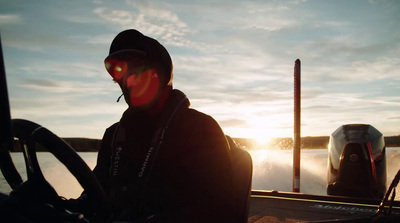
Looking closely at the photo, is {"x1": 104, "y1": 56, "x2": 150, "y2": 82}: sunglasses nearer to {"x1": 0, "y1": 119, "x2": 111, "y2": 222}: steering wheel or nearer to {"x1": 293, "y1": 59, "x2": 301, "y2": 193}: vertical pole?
{"x1": 0, "y1": 119, "x2": 111, "y2": 222}: steering wheel

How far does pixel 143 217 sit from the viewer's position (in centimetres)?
197

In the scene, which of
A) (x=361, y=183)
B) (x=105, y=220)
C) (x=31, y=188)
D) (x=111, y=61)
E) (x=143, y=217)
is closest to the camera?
(x=31, y=188)

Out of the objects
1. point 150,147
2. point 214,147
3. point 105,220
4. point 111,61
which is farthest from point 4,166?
point 214,147

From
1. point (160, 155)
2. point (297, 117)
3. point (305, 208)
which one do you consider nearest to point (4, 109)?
point (160, 155)

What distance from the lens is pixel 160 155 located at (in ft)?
6.84

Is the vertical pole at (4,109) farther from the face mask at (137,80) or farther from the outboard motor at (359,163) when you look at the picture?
the outboard motor at (359,163)

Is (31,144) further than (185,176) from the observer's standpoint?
No

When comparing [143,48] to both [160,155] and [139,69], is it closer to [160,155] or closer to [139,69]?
[139,69]

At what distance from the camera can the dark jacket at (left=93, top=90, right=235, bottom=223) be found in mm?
1985

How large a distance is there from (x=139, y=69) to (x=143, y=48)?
140 millimetres

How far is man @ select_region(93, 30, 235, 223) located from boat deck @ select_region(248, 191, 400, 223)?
193cm

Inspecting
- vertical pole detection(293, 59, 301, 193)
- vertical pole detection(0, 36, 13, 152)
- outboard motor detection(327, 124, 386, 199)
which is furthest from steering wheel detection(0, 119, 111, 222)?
vertical pole detection(293, 59, 301, 193)

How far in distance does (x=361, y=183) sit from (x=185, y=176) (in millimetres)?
3381

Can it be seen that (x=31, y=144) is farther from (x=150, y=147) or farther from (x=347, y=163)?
(x=347, y=163)
